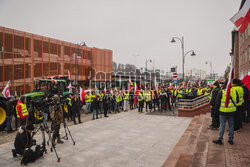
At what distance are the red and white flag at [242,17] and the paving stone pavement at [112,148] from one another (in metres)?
4.44

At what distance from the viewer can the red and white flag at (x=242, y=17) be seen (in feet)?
10.8

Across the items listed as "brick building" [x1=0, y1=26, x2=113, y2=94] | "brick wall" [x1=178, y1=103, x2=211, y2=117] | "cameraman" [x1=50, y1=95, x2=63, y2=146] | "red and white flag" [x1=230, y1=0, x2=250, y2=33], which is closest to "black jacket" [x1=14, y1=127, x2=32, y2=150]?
"cameraman" [x1=50, y1=95, x2=63, y2=146]

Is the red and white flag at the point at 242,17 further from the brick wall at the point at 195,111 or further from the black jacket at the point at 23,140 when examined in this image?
the brick wall at the point at 195,111

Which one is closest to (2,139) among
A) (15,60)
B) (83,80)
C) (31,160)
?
(31,160)

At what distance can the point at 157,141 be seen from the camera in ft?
26.4

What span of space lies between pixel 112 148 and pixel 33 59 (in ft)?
87.7

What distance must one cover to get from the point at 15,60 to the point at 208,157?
28.7 m

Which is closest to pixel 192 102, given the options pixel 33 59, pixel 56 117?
pixel 56 117

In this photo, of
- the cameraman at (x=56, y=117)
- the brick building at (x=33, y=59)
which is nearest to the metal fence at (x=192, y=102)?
the cameraman at (x=56, y=117)

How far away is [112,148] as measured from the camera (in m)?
7.23

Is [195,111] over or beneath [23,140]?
beneath

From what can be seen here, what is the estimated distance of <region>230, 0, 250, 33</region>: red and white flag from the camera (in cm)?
328

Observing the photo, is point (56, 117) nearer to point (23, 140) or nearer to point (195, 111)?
point (23, 140)

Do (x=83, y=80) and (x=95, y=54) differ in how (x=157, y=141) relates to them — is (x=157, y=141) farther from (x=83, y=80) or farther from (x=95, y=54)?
(x=95, y=54)
